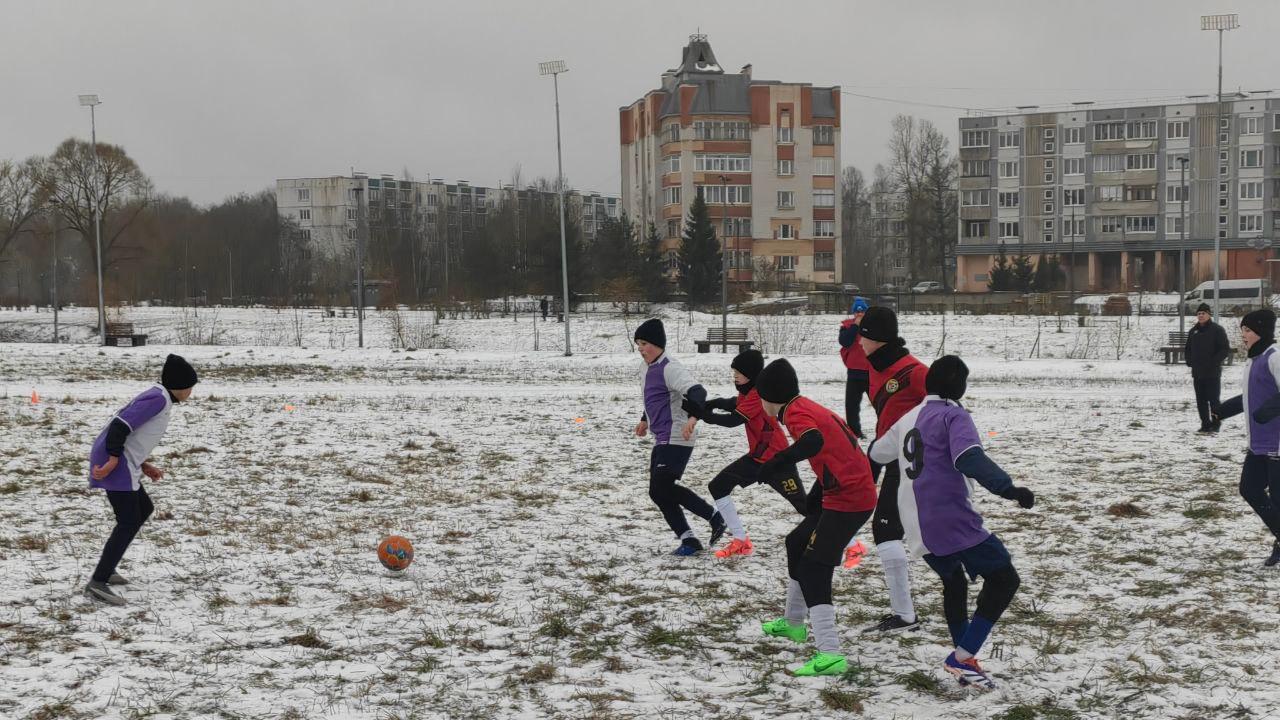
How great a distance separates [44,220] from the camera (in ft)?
240

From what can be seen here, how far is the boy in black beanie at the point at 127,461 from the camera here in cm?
676

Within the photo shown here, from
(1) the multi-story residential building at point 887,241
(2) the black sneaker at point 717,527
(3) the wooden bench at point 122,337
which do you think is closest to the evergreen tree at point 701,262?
(3) the wooden bench at point 122,337

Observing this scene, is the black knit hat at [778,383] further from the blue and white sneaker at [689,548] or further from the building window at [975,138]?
the building window at [975,138]

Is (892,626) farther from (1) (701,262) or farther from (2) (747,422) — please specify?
(1) (701,262)

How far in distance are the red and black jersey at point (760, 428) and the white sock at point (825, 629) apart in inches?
72.1

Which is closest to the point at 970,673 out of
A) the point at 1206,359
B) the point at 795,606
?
the point at 795,606

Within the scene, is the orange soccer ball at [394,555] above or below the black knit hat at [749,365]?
below

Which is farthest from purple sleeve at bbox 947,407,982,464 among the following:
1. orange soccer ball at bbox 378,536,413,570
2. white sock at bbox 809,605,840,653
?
orange soccer ball at bbox 378,536,413,570

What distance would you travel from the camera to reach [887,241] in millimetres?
133750

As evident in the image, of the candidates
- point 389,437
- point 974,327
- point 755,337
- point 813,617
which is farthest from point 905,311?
point 813,617

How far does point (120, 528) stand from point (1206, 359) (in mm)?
13927

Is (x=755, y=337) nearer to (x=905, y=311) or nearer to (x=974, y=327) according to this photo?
(x=974, y=327)

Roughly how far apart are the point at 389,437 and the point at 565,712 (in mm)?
10465

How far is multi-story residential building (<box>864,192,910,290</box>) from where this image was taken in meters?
129
